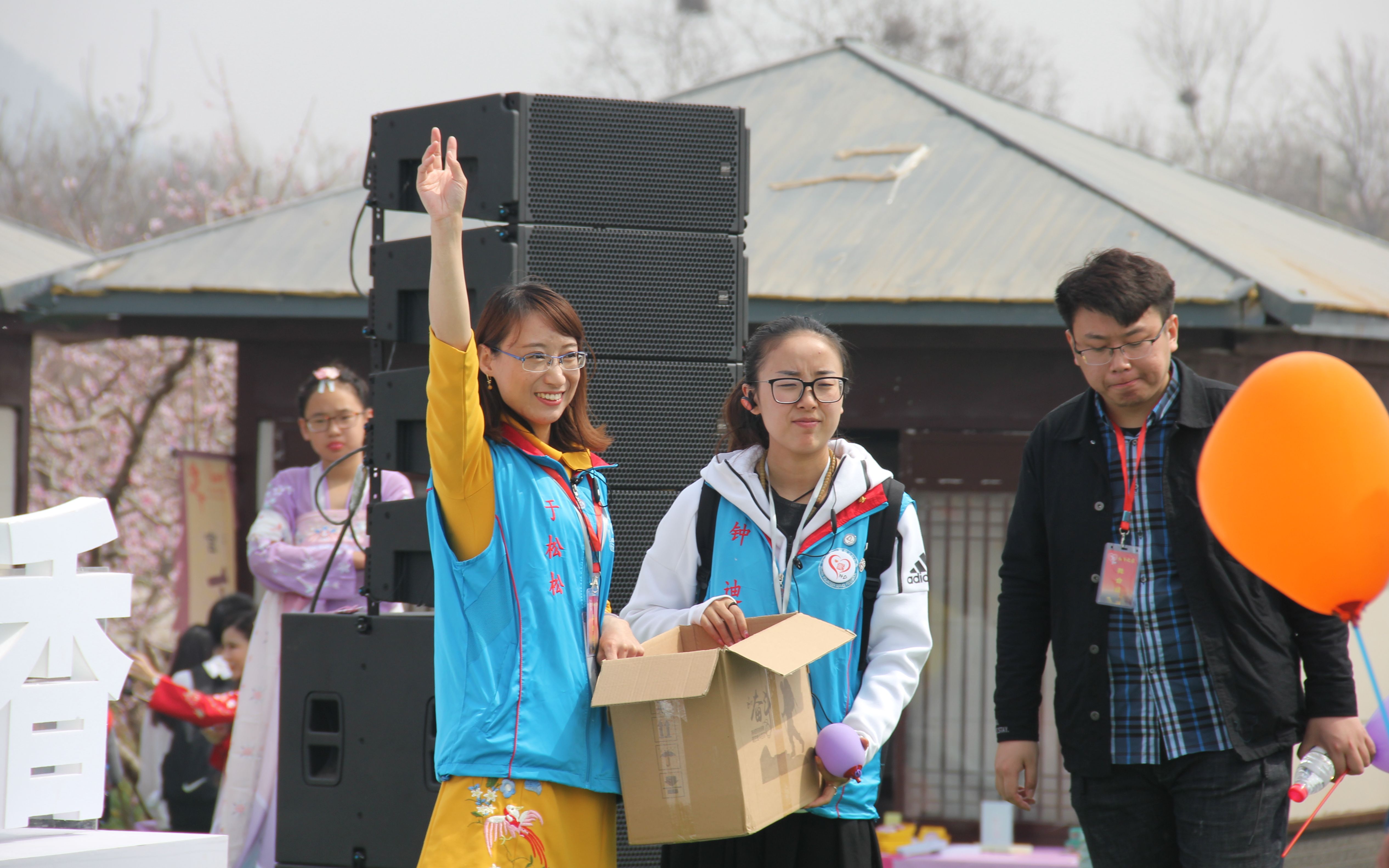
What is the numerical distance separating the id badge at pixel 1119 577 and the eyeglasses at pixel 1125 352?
397 mm

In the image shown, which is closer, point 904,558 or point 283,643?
point 904,558

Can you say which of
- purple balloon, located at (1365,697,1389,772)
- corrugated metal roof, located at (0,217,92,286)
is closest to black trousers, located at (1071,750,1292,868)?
purple balloon, located at (1365,697,1389,772)

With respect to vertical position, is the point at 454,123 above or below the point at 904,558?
above

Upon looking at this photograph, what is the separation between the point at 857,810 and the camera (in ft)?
8.56

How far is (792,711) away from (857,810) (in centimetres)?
30

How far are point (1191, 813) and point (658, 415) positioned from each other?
5.99 feet

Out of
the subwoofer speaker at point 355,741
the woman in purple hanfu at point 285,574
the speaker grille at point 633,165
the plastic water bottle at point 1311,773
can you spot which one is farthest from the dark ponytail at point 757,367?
the woman in purple hanfu at point 285,574

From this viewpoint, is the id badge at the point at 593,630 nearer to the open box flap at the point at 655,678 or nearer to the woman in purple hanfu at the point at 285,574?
the open box flap at the point at 655,678

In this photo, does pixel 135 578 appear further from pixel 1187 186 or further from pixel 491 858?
pixel 491 858

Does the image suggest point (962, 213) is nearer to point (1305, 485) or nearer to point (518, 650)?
point (1305, 485)

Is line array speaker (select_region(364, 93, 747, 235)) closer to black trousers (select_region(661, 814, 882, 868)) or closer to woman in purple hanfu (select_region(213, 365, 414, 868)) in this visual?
woman in purple hanfu (select_region(213, 365, 414, 868))

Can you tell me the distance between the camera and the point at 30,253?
8883mm

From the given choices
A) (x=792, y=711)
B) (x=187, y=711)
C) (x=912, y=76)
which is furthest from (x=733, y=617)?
(x=912, y=76)

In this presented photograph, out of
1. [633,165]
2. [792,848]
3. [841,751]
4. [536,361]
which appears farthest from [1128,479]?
[633,165]
